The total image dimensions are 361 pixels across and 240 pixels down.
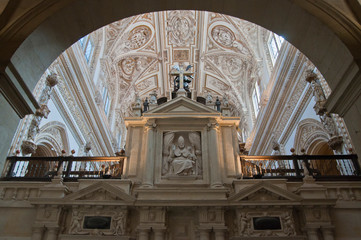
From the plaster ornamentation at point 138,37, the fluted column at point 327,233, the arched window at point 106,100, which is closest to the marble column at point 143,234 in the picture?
the fluted column at point 327,233

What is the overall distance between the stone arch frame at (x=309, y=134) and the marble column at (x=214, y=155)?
4552 mm

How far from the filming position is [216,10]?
7742 millimetres

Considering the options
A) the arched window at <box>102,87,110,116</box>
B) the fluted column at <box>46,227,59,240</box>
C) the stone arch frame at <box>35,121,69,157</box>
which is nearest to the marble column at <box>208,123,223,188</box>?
the fluted column at <box>46,227,59,240</box>

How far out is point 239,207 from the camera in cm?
769

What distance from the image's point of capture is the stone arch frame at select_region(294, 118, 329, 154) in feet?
38.5

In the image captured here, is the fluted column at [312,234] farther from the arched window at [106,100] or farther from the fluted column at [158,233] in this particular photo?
the arched window at [106,100]

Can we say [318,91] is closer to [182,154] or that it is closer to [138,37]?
[182,154]

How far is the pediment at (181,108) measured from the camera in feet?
31.8

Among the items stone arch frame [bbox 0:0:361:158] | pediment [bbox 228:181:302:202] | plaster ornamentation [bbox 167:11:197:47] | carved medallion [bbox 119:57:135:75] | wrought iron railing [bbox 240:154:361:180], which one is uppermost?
plaster ornamentation [bbox 167:11:197:47]

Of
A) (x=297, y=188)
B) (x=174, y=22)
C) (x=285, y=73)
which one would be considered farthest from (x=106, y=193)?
(x=174, y=22)

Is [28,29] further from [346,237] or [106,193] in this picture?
[346,237]

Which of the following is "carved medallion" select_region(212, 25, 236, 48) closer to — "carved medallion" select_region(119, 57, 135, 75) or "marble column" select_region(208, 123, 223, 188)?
"carved medallion" select_region(119, 57, 135, 75)

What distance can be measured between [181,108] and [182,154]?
5.11 feet

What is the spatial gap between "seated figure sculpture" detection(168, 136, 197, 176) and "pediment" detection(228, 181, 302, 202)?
1.55 metres
